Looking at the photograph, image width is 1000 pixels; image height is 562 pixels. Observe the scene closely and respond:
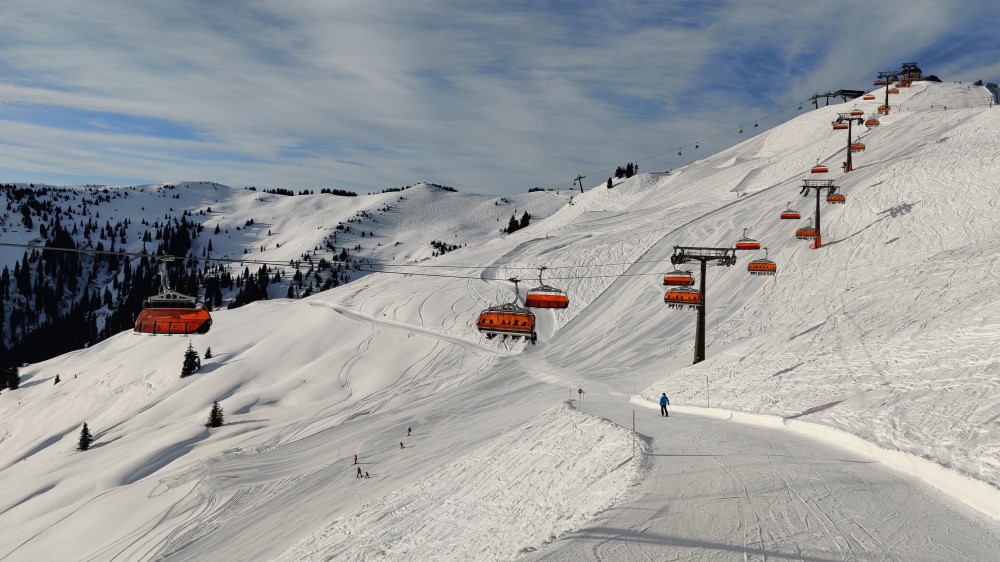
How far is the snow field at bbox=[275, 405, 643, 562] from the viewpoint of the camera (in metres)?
14.6

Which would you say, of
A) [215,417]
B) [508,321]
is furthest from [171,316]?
[215,417]

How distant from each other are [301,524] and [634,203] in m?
97.5

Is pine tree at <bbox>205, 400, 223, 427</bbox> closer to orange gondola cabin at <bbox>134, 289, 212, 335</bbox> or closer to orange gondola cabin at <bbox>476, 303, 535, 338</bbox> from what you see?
orange gondola cabin at <bbox>134, 289, 212, 335</bbox>

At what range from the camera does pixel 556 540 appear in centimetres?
1184

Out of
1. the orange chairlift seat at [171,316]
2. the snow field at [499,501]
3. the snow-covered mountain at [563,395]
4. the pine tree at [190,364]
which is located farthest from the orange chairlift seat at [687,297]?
the pine tree at [190,364]

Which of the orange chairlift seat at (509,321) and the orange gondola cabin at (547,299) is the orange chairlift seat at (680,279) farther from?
the orange chairlift seat at (509,321)

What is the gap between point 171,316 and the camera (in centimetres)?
2017

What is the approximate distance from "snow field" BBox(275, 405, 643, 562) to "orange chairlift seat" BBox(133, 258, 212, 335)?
28.3 feet

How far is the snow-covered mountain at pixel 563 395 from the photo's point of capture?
15156mm

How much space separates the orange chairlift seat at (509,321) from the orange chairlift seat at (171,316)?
1136 centimetres

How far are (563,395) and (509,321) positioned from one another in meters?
12.8

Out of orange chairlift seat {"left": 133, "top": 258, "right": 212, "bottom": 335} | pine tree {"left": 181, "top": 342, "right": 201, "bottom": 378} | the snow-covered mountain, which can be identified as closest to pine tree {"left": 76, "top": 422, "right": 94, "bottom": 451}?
the snow-covered mountain

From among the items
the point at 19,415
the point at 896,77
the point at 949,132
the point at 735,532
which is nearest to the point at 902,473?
the point at 735,532

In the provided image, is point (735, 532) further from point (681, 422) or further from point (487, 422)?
point (487, 422)
